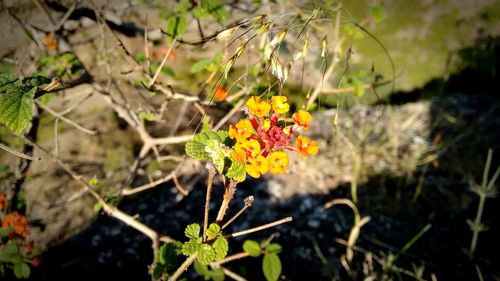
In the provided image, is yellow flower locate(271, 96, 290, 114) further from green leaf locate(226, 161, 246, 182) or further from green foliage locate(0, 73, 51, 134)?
green foliage locate(0, 73, 51, 134)

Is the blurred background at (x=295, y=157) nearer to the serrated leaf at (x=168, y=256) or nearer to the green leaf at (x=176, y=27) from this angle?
the green leaf at (x=176, y=27)

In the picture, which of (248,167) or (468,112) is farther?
(468,112)

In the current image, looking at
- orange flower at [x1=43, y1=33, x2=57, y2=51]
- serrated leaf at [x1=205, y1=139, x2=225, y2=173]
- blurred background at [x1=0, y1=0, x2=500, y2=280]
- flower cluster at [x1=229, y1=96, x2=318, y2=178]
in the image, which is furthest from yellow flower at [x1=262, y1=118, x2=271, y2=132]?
orange flower at [x1=43, y1=33, x2=57, y2=51]

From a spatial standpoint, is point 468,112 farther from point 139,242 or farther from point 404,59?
point 139,242

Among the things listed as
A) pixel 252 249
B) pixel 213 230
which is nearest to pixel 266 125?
pixel 213 230

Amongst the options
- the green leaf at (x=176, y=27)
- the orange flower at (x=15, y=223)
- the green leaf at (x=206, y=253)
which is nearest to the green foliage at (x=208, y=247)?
the green leaf at (x=206, y=253)

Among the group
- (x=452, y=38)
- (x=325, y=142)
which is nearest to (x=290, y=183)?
(x=325, y=142)
